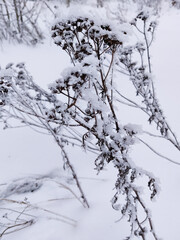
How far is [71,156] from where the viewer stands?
6.48ft

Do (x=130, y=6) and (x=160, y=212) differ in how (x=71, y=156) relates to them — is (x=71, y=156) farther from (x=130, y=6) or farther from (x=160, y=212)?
(x=130, y=6)

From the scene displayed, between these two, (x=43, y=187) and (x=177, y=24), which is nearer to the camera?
(x=43, y=187)

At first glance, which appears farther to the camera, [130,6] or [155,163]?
[130,6]

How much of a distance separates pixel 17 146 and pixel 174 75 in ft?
6.40

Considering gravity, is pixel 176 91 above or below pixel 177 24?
below

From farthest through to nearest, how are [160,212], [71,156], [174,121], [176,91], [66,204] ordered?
[176,91]
[174,121]
[71,156]
[66,204]
[160,212]

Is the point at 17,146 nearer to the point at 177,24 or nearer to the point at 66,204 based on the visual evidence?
the point at 66,204

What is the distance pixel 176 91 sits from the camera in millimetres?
2510

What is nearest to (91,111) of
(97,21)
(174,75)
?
(97,21)

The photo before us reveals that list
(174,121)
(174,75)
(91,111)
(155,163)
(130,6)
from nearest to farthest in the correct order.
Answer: (91,111)
(155,163)
(174,121)
(174,75)
(130,6)

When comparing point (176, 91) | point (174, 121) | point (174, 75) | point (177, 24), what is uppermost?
point (177, 24)

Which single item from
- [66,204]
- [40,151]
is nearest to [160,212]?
[66,204]

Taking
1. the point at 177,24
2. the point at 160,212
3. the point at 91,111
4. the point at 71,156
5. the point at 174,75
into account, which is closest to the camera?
the point at 91,111

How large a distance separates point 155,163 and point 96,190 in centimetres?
49
